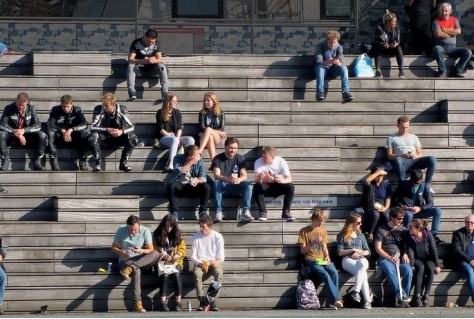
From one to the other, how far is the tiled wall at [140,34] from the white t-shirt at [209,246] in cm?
640

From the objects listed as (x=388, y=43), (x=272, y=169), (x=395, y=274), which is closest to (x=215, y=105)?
(x=272, y=169)

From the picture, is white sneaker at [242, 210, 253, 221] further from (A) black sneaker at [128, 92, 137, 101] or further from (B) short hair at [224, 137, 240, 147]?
(A) black sneaker at [128, 92, 137, 101]

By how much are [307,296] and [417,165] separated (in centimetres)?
327

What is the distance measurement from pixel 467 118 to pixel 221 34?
16.7 ft

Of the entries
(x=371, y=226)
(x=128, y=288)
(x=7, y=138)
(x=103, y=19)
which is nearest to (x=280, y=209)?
(x=371, y=226)

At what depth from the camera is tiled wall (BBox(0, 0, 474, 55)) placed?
79.9 ft

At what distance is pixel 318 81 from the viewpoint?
72.6 feet

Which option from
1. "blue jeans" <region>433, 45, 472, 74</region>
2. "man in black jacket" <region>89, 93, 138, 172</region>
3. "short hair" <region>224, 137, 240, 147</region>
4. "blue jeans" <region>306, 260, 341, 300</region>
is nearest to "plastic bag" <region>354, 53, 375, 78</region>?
"blue jeans" <region>433, 45, 472, 74</region>

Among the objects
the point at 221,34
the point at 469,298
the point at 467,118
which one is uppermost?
the point at 221,34

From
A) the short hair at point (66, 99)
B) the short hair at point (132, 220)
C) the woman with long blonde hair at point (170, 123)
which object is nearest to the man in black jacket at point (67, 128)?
the short hair at point (66, 99)

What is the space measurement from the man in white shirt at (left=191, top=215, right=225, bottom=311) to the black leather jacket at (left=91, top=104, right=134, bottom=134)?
242cm

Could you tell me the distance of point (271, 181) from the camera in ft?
65.4

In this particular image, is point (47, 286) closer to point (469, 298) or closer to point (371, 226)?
point (371, 226)

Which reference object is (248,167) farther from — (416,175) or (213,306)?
(213,306)
